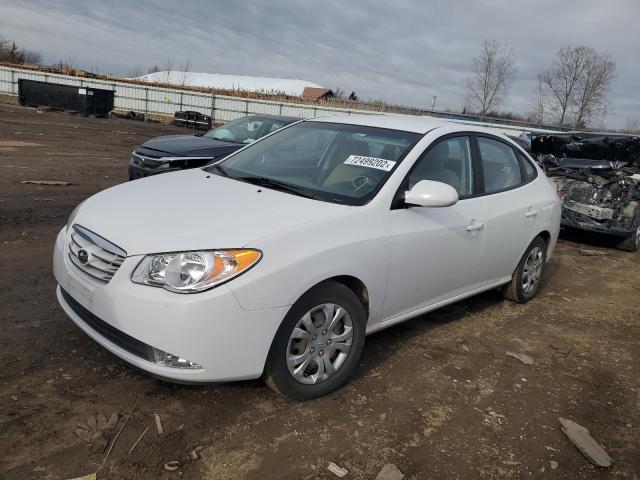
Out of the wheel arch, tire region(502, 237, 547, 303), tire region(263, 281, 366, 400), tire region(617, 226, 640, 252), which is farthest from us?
tire region(617, 226, 640, 252)

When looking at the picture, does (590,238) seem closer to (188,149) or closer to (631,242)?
(631,242)

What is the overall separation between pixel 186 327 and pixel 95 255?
74cm

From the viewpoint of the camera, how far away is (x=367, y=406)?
3178mm

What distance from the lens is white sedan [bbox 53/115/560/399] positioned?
267cm

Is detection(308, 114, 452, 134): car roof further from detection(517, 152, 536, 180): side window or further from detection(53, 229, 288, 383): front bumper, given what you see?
detection(53, 229, 288, 383): front bumper

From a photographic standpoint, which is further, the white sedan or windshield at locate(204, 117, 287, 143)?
windshield at locate(204, 117, 287, 143)

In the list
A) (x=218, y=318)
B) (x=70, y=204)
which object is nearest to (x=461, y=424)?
(x=218, y=318)

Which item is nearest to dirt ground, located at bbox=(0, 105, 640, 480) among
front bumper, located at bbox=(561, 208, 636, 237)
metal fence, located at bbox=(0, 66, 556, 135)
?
front bumper, located at bbox=(561, 208, 636, 237)

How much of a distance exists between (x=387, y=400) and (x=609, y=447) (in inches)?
50.4

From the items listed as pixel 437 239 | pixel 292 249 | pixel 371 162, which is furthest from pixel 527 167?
pixel 292 249

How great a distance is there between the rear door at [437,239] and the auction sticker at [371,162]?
6.2 inches

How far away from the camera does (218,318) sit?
261cm

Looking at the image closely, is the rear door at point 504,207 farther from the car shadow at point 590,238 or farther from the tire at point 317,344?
the car shadow at point 590,238

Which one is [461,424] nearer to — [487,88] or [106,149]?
[106,149]
